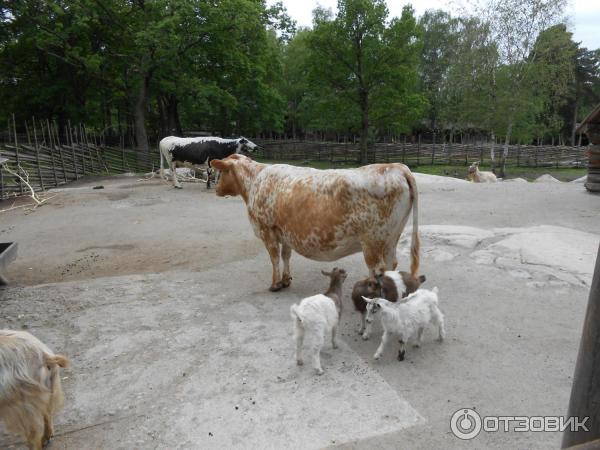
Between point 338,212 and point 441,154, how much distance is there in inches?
1179

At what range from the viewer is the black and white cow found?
587 inches

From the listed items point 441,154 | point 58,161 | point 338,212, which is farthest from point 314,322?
point 441,154

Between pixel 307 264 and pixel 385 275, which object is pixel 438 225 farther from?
pixel 385 275

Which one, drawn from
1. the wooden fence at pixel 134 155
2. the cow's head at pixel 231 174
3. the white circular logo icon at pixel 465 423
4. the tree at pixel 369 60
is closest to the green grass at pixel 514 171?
the wooden fence at pixel 134 155

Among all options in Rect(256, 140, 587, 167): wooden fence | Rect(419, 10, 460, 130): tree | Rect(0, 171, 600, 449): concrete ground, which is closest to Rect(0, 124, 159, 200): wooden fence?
Rect(0, 171, 600, 449): concrete ground

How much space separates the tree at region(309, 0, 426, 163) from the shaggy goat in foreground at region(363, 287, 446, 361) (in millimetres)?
25085

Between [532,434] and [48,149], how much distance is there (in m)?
18.9

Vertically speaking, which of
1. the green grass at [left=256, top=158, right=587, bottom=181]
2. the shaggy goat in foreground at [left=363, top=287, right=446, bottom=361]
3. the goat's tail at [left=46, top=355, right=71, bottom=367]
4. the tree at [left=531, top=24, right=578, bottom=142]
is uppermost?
the tree at [left=531, top=24, right=578, bottom=142]

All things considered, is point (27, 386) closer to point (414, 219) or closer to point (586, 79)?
point (414, 219)

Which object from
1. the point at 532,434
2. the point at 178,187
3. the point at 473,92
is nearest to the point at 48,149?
the point at 178,187

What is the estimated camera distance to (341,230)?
A: 4754 millimetres

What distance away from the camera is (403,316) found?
3.71 metres

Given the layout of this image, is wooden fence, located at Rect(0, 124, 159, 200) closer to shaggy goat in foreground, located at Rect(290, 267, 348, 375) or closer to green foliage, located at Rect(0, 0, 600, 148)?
green foliage, located at Rect(0, 0, 600, 148)

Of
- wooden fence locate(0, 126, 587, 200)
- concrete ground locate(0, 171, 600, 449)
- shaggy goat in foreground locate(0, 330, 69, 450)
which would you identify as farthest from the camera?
wooden fence locate(0, 126, 587, 200)
